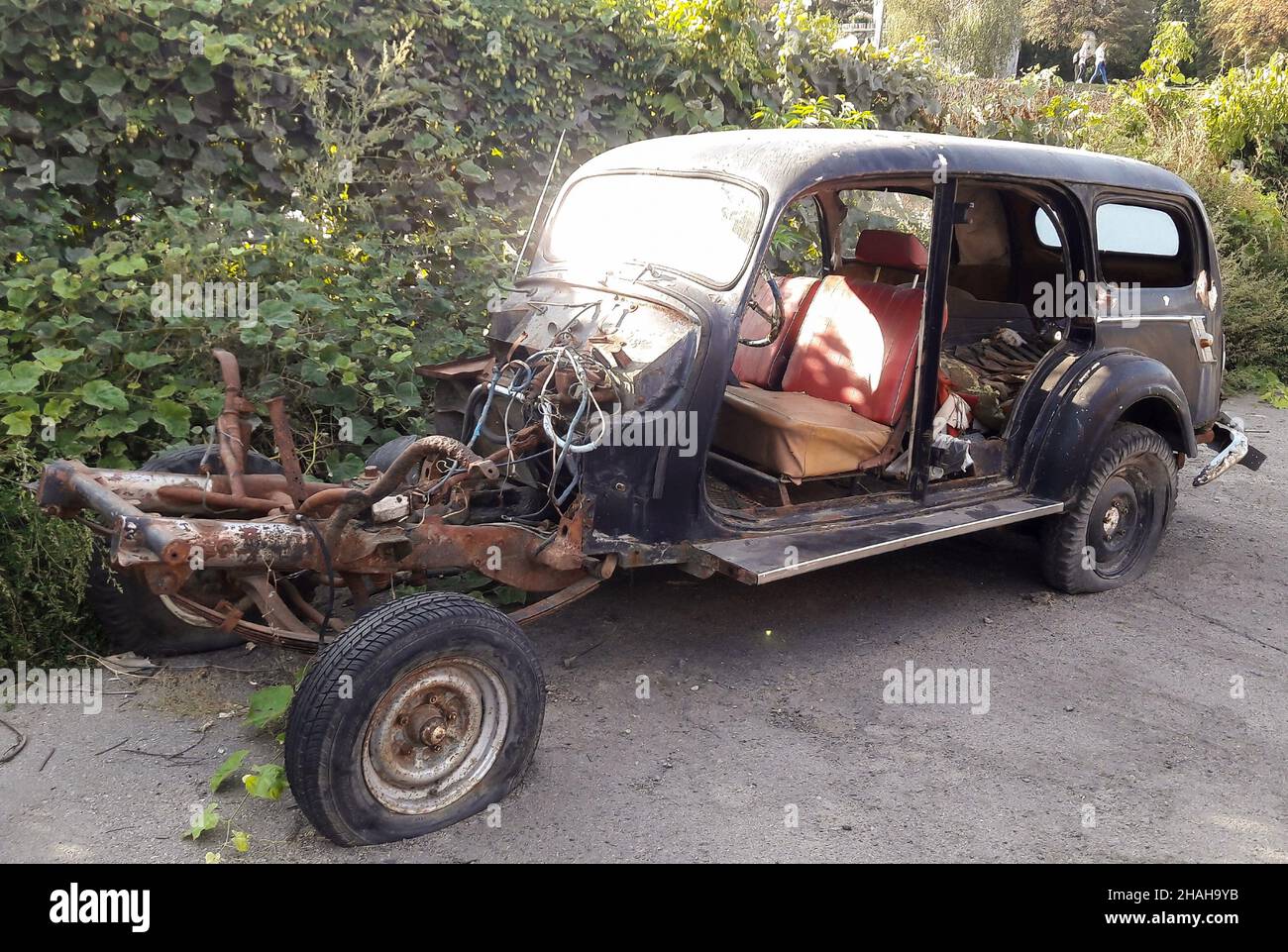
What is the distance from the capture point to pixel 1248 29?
2730 cm

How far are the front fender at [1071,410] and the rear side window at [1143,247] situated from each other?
1.98 ft

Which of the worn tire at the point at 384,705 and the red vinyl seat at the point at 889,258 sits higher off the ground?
the red vinyl seat at the point at 889,258

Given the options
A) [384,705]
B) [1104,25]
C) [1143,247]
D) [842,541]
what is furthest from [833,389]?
[1104,25]

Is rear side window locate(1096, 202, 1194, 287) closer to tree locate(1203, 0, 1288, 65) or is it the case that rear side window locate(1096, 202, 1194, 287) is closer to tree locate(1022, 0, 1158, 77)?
tree locate(1203, 0, 1288, 65)

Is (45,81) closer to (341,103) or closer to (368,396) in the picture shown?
(341,103)

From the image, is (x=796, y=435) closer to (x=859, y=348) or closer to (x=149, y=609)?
(x=859, y=348)

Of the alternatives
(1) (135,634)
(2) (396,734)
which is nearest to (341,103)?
(1) (135,634)

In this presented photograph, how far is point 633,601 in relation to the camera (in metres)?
4.91

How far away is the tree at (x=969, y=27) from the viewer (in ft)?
96.2

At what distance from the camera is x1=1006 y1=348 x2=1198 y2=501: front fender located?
16.0ft

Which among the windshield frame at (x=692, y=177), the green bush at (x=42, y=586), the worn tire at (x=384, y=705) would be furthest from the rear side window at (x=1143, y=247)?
the green bush at (x=42, y=586)

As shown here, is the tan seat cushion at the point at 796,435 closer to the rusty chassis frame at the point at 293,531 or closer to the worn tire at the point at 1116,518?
the rusty chassis frame at the point at 293,531

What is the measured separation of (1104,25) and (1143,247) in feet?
103

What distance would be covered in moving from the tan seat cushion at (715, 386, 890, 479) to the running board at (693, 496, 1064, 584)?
319 mm
